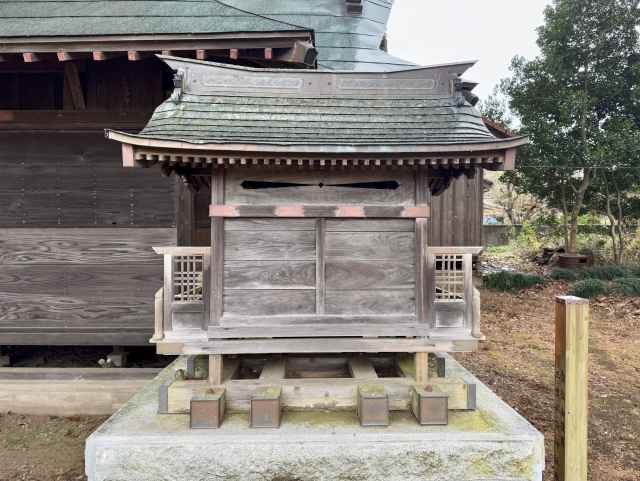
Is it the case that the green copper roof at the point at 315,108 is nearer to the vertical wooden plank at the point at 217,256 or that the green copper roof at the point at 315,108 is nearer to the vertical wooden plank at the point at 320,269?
the vertical wooden plank at the point at 217,256

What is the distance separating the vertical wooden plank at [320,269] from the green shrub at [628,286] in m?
12.1

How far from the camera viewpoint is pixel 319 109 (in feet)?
14.9

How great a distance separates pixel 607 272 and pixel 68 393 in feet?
50.5

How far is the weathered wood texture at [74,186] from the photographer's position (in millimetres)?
5777

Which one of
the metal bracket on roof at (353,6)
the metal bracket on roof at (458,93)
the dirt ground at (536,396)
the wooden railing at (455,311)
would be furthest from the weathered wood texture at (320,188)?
the metal bracket on roof at (353,6)

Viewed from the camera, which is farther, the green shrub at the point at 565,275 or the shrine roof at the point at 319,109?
the green shrub at the point at 565,275

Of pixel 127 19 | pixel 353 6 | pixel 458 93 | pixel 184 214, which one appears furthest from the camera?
pixel 353 6

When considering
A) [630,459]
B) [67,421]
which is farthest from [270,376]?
[630,459]

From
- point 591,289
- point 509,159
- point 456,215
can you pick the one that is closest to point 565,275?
point 591,289

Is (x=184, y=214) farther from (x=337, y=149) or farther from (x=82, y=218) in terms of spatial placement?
(x=337, y=149)

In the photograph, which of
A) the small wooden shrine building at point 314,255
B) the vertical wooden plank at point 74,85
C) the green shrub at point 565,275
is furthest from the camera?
the green shrub at point 565,275

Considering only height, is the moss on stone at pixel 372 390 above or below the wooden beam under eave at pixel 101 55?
below

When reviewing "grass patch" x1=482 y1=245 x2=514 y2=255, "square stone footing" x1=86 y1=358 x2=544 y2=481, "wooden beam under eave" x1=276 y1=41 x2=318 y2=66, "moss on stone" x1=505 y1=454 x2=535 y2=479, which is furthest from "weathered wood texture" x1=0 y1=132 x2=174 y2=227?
"grass patch" x1=482 y1=245 x2=514 y2=255

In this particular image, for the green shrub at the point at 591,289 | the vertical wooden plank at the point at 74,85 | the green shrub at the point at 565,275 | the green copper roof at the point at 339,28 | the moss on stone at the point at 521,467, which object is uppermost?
the green copper roof at the point at 339,28
